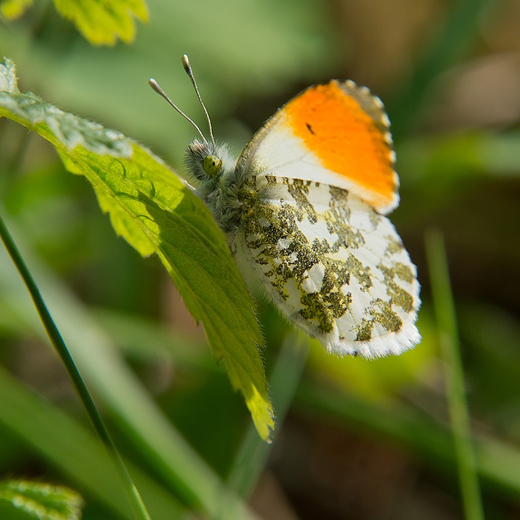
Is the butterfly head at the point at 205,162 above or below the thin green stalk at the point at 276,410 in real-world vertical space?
above

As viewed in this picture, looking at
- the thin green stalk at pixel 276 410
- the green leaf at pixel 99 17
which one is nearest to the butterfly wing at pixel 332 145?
the green leaf at pixel 99 17

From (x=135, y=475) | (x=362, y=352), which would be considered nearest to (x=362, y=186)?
(x=362, y=352)

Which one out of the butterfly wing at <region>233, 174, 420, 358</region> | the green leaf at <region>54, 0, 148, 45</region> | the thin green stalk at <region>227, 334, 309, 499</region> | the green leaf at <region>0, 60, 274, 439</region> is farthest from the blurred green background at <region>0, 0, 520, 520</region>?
the green leaf at <region>0, 60, 274, 439</region>

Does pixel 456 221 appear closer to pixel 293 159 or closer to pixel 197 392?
pixel 197 392

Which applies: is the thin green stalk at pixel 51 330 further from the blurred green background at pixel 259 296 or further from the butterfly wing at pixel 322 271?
the blurred green background at pixel 259 296

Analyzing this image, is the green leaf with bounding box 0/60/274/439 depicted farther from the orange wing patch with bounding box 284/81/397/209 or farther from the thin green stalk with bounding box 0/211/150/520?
the orange wing patch with bounding box 284/81/397/209

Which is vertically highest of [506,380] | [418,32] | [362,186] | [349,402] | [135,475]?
[418,32]
